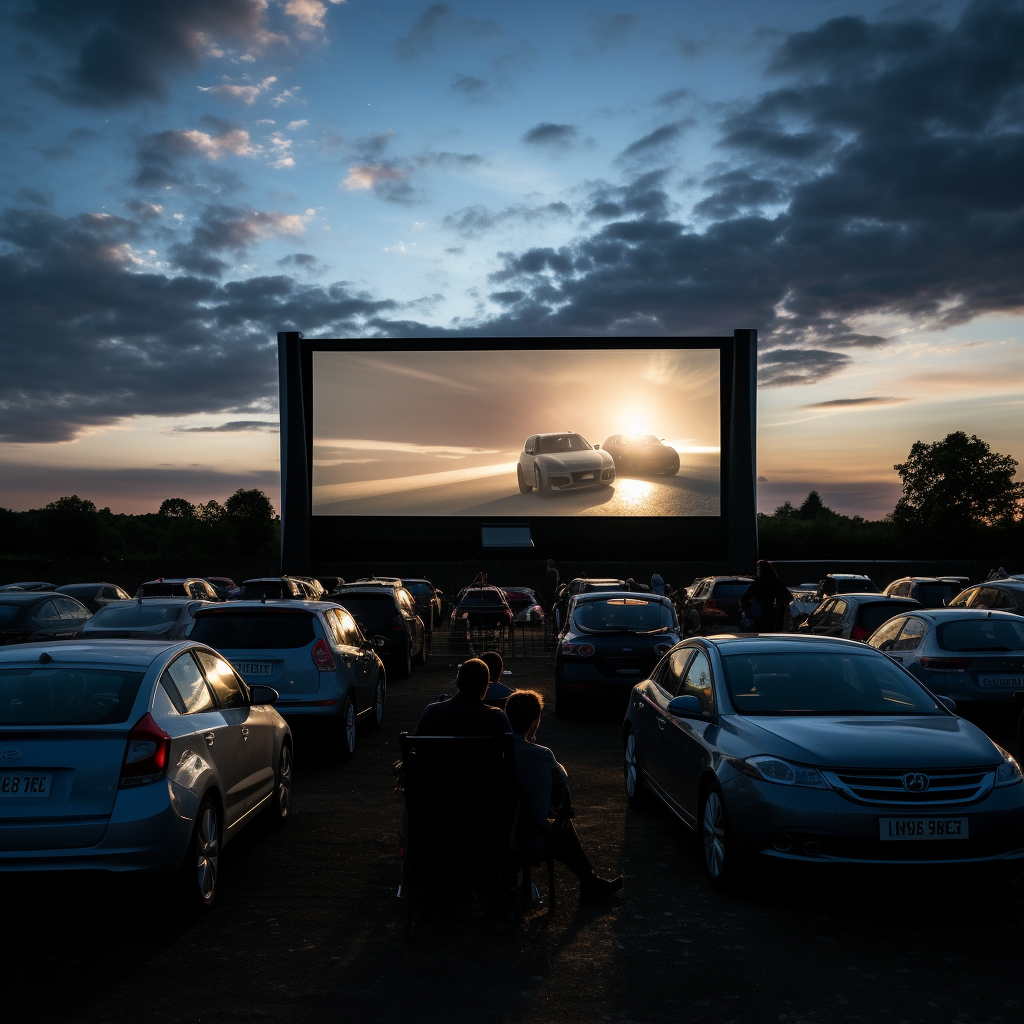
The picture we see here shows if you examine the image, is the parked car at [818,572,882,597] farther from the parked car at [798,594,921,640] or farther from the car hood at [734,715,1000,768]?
the car hood at [734,715,1000,768]

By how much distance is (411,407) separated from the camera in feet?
132

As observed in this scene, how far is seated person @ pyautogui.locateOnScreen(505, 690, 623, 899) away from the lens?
209 inches

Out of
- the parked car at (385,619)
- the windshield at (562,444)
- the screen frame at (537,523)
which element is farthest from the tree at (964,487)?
the parked car at (385,619)

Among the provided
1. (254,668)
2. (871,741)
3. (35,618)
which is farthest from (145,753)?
(35,618)

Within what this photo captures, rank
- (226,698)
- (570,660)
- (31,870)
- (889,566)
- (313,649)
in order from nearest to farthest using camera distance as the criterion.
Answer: (31,870) → (226,698) → (313,649) → (570,660) → (889,566)

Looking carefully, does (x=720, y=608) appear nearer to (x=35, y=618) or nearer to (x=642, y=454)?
(x=35, y=618)

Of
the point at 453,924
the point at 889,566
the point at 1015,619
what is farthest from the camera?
the point at 889,566

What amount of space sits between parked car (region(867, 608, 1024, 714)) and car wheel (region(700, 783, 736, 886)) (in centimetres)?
489

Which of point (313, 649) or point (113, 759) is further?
point (313, 649)

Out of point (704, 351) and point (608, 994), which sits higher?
point (704, 351)

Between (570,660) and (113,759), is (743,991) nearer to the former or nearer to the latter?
(113,759)

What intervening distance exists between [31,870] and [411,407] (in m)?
35.8

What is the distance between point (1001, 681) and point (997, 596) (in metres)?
6.42

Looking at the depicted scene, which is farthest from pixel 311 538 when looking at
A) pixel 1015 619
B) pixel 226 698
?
pixel 226 698
